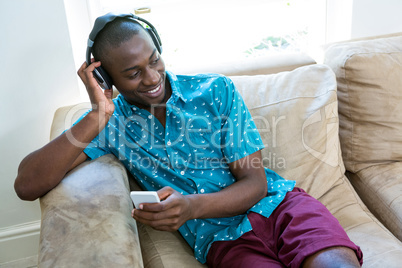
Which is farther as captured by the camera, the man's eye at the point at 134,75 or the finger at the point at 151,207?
the man's eye at the point at 134,75

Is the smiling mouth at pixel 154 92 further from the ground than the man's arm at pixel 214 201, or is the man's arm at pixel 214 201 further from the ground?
the smiling mouth at pixel 154 92

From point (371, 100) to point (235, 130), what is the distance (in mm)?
626

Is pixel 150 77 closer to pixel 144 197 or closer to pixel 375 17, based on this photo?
pixel 144 197

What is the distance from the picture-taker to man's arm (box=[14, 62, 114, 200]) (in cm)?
120

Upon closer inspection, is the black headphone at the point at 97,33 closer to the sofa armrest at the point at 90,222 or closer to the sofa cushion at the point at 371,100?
the sofa armrest at the point at 90,222

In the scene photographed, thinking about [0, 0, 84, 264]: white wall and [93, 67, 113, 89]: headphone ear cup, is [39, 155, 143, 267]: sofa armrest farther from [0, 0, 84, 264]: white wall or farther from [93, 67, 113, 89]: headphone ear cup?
[0, 0, 84, 264]: white wall

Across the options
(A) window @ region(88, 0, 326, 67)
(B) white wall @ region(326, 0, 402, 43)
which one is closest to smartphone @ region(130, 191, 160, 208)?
(A) window @ region(88, 0, 326, 67)

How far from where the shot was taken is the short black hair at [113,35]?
1.23m

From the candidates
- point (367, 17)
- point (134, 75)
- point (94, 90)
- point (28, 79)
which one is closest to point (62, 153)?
point (94, 90)

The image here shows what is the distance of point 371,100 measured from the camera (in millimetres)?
1613

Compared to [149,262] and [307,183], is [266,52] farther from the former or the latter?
[149,262]

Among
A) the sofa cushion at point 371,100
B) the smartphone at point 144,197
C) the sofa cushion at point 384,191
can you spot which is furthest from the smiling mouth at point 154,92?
the sofa cushion at point 384,191

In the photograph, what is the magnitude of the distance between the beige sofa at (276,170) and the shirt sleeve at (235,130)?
188mm

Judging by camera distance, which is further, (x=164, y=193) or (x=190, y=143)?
(x=190, y=143)
